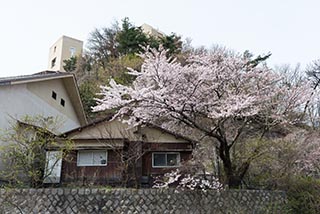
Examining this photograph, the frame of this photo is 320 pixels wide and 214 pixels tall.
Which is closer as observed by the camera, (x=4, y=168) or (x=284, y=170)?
(x=284, y=170)

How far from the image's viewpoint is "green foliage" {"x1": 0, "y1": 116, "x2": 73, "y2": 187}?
30.7 feet

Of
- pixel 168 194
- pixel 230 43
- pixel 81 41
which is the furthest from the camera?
pixel 81 41

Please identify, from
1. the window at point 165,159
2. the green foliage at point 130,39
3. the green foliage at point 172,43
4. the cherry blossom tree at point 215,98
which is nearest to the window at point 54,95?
the cherry blossom tree at point 215,98

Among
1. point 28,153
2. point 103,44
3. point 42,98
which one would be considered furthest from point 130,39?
point 28,153

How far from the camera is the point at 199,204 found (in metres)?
9.20

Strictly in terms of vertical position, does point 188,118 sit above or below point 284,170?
above

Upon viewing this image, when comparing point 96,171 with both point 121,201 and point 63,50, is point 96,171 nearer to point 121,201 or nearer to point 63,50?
point 121,201

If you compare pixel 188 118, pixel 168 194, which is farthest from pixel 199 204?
pixel 188 118

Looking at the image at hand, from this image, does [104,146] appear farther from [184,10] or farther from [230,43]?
[230,43]

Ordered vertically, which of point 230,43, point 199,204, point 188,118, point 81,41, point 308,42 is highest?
point 81,41

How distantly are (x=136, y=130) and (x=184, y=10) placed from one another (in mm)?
5054

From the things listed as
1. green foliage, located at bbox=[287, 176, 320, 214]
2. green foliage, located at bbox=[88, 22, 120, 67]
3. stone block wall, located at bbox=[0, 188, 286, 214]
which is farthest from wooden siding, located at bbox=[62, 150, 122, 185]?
green foliage, located at bbox=[88, 22, 120, 67]

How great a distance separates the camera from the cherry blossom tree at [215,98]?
9633 mm

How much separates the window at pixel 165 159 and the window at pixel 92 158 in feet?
6.54
